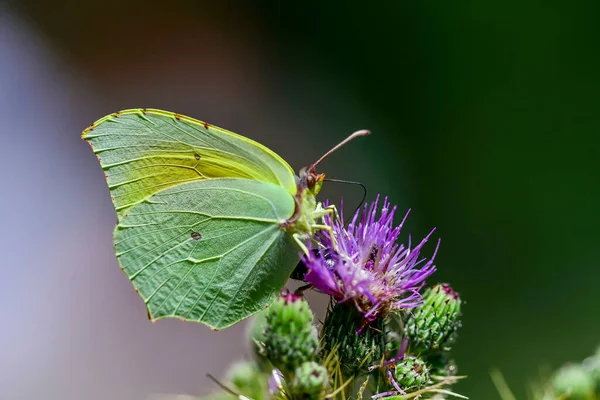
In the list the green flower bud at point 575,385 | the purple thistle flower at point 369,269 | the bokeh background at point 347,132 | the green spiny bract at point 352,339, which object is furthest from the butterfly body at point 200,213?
the bokeh background at point 347,132

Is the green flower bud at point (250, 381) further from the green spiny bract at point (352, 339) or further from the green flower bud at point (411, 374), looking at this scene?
the green flower bud at point (411, 374)

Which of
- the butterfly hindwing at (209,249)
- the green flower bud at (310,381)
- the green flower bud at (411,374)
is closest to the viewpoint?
the green flower bud at (310,381)

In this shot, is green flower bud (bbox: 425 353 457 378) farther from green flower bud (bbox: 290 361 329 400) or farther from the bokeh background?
the bokeh background

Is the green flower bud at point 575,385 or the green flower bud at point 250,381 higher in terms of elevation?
the green flower bud at point 575,385

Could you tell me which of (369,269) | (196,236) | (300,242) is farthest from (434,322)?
(196,236)

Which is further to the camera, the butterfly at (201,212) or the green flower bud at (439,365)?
the butterfly at (201,212)

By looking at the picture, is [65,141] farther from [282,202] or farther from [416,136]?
[282,202]

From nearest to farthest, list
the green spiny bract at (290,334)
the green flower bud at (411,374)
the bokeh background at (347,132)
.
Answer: the green spiny bract at (290,334) → the green flower bud at (411,374) → the bokeh background at (347,132)
